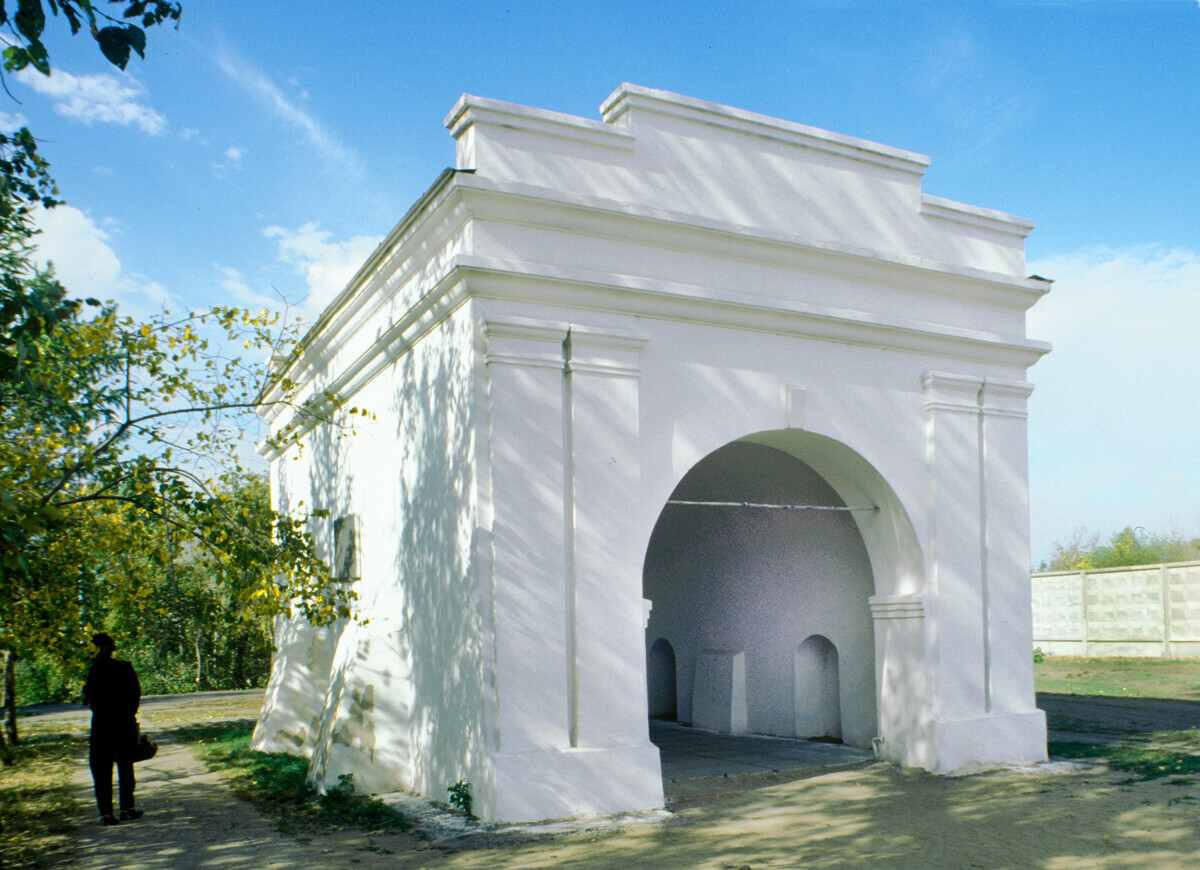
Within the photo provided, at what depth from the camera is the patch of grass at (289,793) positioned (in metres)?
6.91

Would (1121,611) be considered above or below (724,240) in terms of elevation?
below

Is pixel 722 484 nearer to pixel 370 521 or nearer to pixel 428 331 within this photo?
pixel 370 521

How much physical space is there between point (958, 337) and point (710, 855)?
16.9 ft

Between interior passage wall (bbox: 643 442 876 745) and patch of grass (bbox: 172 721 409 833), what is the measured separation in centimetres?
489

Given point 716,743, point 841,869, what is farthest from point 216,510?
point 716,743

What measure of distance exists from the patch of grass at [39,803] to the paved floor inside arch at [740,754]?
4547 millimetres

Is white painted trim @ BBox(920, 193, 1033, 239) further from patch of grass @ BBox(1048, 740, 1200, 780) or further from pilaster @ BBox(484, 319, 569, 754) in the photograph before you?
patch of grass @ BBox(1048, 740, 1200, 780)

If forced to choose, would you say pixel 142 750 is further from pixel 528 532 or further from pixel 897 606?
pixel 897 606

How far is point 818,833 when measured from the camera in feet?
20.7

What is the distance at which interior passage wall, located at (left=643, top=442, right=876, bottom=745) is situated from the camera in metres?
9.86

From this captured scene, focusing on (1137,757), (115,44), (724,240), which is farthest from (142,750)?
(1137,757)

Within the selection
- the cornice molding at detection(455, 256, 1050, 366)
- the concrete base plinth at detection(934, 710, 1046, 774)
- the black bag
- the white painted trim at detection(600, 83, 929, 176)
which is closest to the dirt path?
the concrete base plinth at detection(934, 710, 1046, 774)

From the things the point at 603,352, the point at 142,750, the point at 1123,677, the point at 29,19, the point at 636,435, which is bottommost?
the point at 1123,677

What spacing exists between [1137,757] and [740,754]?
11.7 feet
